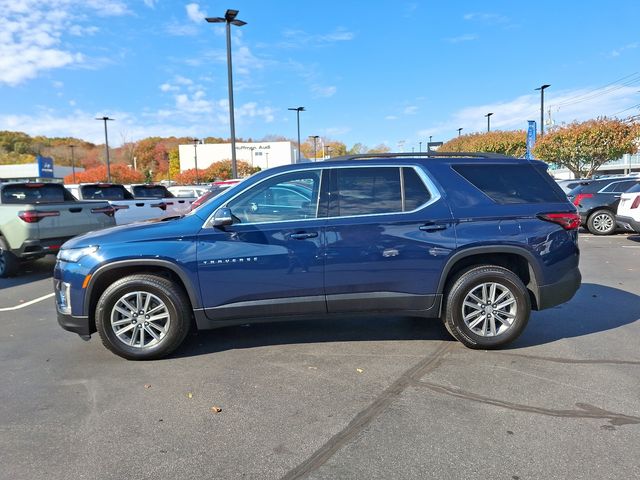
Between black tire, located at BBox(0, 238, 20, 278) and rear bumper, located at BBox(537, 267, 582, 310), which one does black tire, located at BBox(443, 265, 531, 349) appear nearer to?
rear bumper, located at BBox(537, 267, 582, 310)

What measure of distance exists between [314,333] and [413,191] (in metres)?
1.85

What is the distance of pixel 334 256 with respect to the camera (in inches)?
166

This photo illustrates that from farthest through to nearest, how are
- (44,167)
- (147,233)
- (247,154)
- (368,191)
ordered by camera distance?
(247,154), (44,167), (368,191), (147,233)

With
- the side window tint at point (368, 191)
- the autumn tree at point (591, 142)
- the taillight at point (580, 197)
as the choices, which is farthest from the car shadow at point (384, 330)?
the autumn tree at point (591, 142)

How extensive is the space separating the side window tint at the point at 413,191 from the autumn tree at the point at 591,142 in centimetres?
2763

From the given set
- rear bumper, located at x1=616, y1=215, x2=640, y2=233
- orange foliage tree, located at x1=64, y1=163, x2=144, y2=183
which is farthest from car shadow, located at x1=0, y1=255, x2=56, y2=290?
orange foliage tree, located at x1=64, y1=163, x2=144, y2=183

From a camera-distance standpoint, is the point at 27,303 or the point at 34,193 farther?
the point at 34,193

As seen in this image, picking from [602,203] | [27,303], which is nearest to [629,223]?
[602,203]

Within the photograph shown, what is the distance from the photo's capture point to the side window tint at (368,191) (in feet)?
14.3

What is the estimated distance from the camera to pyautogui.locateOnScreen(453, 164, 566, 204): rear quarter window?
4.54 m

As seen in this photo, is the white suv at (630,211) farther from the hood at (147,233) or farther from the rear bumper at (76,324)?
the rear bumper at (76,324)

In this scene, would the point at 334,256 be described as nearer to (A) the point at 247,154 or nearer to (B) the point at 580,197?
(B) the point at 580,197

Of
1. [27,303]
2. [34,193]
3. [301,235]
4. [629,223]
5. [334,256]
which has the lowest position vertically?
[27,303]

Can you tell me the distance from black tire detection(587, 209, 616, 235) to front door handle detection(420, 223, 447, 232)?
11.6 m
